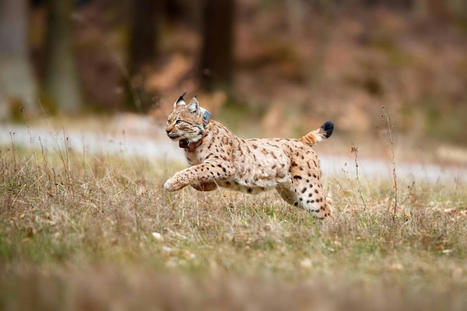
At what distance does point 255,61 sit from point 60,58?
891 centimetres

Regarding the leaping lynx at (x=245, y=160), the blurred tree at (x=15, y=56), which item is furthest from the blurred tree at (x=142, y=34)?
the leaping lynx at (x=245, y=160)

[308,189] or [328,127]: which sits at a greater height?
[328,127]

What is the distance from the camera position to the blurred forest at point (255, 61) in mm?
19312

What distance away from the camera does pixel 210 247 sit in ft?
19.9

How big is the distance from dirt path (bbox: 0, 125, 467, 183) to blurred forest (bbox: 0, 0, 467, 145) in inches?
34.3

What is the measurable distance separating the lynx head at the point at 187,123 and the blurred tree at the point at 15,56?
12860 mm

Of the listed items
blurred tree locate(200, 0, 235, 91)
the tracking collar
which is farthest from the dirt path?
blurred tree locate(200, 0, 235, 91)

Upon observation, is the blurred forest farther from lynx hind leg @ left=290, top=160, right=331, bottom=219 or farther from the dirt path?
lynx hind leg @ left=290, top=160, right=331, bottom=219

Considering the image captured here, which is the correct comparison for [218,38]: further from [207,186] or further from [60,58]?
[207,186]

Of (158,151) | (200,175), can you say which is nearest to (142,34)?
(158,151)

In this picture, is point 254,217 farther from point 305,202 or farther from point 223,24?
point 223,24

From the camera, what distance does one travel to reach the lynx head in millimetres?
6938

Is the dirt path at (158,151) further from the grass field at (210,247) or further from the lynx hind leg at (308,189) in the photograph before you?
the lynx hind leg at (308,189)

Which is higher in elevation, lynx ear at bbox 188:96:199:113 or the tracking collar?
lynx ear at bbox 188:96:199:113
